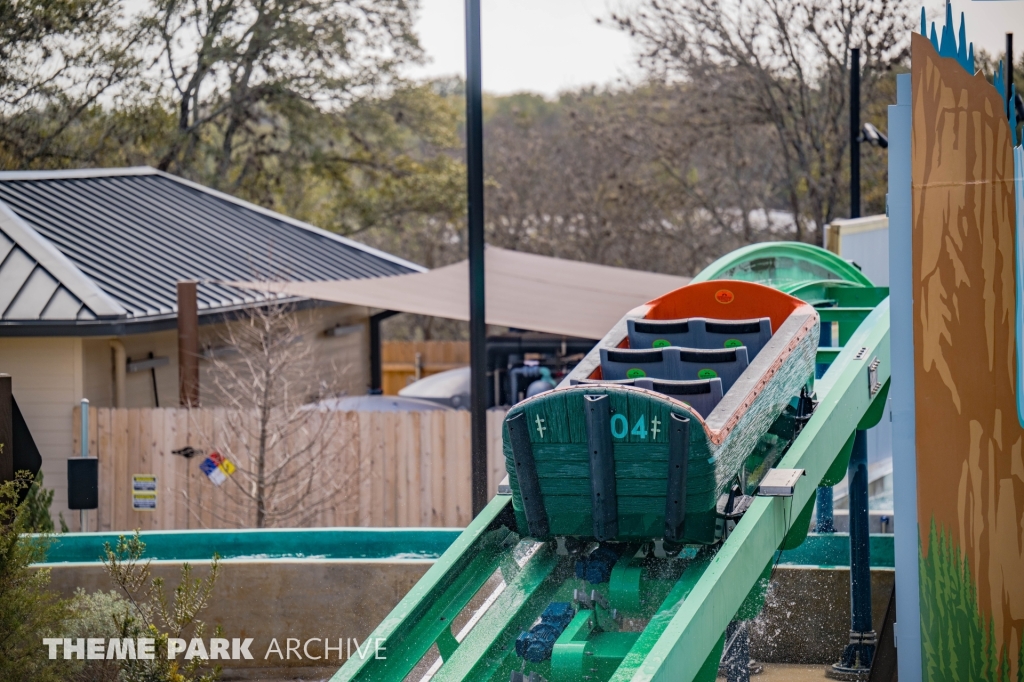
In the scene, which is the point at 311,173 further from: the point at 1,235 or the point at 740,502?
the point at 740,502

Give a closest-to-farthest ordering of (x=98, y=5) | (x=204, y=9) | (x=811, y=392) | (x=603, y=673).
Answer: (x=603, y=673)
(x=811, y=392)
(x=98, y=5)
(x=204, y=9)

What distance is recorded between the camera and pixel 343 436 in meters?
10.9

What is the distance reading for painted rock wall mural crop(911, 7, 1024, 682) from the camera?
15.7ft

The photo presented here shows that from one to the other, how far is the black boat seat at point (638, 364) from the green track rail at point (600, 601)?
2.11ft

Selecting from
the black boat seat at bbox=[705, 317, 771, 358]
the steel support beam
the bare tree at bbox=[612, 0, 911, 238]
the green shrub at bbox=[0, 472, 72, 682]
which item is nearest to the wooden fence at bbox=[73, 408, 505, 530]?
the green shrub at bbox=[0, 472, 72, 682]

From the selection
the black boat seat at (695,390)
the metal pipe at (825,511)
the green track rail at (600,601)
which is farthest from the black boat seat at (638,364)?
the metal pipe at (825,511)

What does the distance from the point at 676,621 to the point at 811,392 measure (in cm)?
201

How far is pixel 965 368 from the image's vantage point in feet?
16.0

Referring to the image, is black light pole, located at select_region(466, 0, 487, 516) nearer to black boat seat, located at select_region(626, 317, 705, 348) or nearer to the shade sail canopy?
black boat seat, located at select_region(626, 317, 705, 348)

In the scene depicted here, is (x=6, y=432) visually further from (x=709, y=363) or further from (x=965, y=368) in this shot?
(x=965, y=368)

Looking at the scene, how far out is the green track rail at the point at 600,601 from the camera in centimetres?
425

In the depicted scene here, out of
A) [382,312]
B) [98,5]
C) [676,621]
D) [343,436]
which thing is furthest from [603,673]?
[382,312]

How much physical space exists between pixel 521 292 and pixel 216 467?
443cm

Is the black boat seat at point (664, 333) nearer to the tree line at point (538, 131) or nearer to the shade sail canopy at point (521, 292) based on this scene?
the shade sail canopy at point (521, 292)
